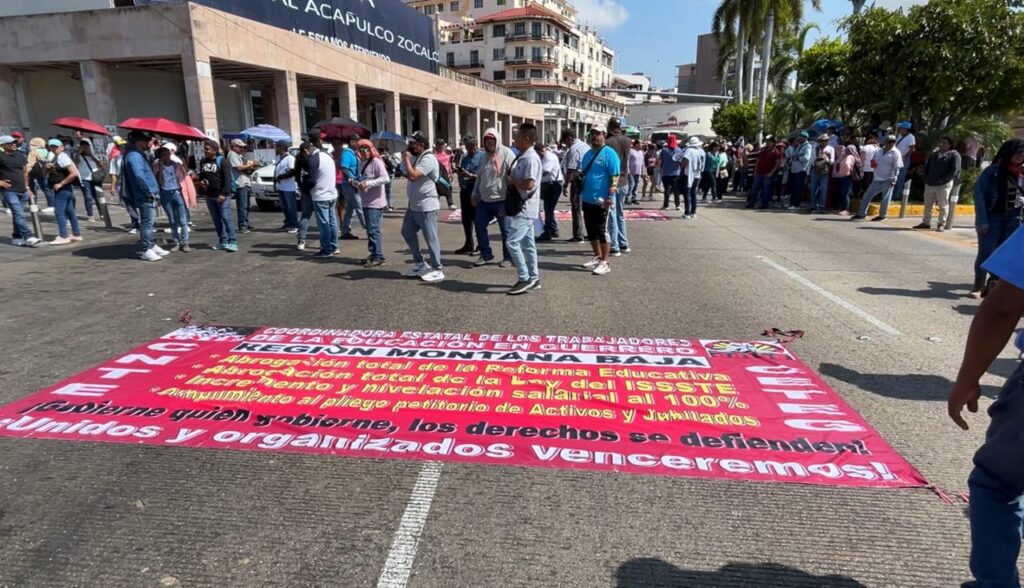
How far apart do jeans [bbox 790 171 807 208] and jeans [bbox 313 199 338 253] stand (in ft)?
38.5

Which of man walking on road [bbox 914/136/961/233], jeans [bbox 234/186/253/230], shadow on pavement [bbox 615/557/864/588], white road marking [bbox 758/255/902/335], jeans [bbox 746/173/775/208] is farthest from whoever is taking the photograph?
jeans [bbox 746/173/775/208]

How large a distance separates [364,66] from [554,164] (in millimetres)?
23558

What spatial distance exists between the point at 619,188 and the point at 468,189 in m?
2.60

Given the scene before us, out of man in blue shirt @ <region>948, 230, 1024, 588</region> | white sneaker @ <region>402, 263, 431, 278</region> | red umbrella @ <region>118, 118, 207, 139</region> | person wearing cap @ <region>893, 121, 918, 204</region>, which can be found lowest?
white sneaker @ <region>402, 263, 431, 278</region>

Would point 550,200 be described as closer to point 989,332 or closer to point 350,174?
point 350,174

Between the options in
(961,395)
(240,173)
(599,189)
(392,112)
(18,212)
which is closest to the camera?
(961,395)

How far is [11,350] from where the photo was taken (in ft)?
16.0

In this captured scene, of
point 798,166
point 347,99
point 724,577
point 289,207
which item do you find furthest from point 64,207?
point 347,99

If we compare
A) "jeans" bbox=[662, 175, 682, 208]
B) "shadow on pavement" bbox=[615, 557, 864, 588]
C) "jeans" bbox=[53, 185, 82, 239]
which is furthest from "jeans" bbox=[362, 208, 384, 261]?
"jeans" bbox=[662, 175, 682, 208]

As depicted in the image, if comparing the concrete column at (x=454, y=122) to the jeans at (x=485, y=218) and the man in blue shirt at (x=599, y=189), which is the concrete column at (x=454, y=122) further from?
the man in blue shirt at (x=599, y=189)

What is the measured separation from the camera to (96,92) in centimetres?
2006

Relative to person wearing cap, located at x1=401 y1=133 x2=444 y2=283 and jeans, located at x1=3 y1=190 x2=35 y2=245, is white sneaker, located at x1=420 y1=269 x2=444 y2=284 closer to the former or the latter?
person wearing cap, located at x1=401 y1=133 x2=444 y2=283

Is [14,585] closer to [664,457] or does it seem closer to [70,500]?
[70,500]

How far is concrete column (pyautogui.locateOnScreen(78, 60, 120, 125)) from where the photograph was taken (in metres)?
20.0
